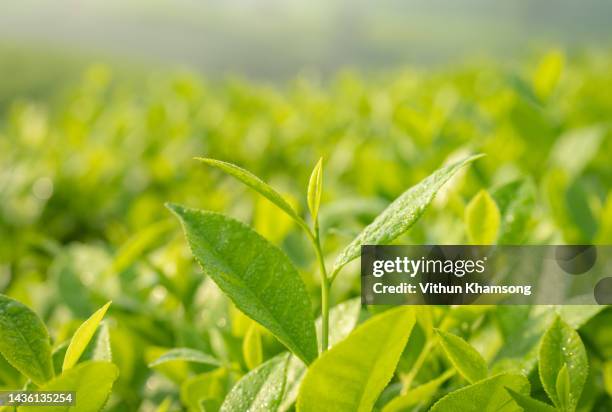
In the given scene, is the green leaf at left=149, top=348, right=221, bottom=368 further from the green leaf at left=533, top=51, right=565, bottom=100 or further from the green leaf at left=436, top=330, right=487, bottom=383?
the green leaf at left=533, top=51, right=565, bottom=100

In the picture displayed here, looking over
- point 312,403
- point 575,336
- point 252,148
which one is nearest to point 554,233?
point 575,336

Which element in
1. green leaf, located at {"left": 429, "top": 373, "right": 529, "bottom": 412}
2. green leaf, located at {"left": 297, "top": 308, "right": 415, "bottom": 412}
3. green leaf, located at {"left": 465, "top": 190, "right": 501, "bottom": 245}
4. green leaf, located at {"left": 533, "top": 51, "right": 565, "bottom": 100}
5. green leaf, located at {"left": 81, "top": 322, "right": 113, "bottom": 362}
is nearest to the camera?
green leaf, located at {"left": 297, "top": 308, "right": 415, "bottom": 412}

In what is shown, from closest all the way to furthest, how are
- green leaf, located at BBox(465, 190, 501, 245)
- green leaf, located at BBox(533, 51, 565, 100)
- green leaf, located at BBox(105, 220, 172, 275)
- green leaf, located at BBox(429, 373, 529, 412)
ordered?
green leaf, located at BBox(429, 373, 529, 412), green leaf, located at BBox(465, 190, 501, 245), green leaf, located at BBox(105, 220, 172, 275), green leaf, located at BBox(533, 51, 565, 100)

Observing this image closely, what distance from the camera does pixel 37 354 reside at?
709 mm

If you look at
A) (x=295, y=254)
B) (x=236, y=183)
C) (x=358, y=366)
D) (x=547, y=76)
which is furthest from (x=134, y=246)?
(x=547, y=76)

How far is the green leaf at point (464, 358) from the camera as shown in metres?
0.67

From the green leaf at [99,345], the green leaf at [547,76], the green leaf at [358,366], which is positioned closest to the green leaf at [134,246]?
the green leaf at [99,345]

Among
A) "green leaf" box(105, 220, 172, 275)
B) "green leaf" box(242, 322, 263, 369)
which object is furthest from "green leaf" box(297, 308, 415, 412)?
"green leaf" box(105, 220, 172, 275)

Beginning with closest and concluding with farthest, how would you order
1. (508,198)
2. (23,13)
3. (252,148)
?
(508,198), (252,148), (23,13)

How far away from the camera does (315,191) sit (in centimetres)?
71

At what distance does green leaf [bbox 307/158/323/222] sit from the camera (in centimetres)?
69

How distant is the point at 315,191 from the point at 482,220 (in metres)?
0.27

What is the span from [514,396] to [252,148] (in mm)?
1893

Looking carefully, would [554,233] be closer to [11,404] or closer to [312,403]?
[312,403]
